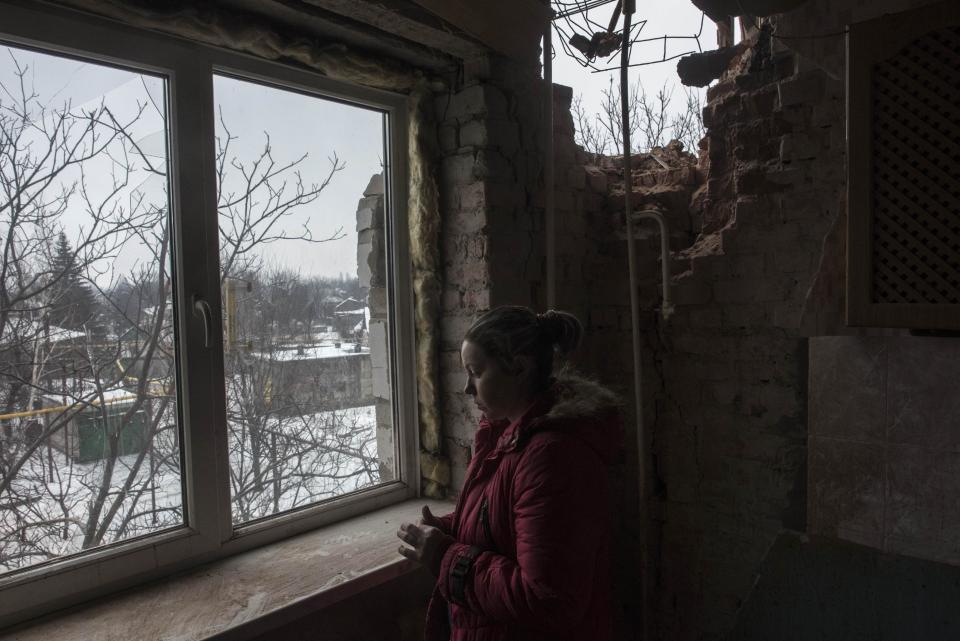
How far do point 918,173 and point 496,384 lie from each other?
0.93 m

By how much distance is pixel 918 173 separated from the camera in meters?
1.24

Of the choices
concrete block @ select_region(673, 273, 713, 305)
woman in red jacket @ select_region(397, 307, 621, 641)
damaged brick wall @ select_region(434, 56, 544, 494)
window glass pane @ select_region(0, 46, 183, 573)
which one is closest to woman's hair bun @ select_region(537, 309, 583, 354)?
woman in red jacket @ select_region(397, 307, 621, 641)

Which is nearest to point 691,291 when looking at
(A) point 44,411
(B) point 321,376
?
Result: (B) point 321,376

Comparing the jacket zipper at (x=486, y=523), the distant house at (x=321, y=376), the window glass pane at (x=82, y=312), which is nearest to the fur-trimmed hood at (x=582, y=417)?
the jacket zipper at (x=486, y=523)

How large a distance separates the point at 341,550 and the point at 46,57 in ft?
4.66

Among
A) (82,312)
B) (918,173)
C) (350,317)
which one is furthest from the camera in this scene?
(350,317)

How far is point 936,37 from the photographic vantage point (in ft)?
3.98

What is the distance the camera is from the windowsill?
139cm

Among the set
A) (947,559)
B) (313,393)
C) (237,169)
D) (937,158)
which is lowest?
(947,559)

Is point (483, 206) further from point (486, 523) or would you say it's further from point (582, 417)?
point (486, 523)

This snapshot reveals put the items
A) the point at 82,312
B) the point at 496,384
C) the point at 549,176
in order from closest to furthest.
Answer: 1. the point at 496,384
2. the point at 82,312
3. the point at 549,176

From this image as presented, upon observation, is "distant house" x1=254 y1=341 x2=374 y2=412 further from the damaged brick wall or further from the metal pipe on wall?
the metal pipe on wall

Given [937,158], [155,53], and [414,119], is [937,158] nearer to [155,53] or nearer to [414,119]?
[414,119]

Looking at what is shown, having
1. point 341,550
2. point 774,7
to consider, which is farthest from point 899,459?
point 341,550
